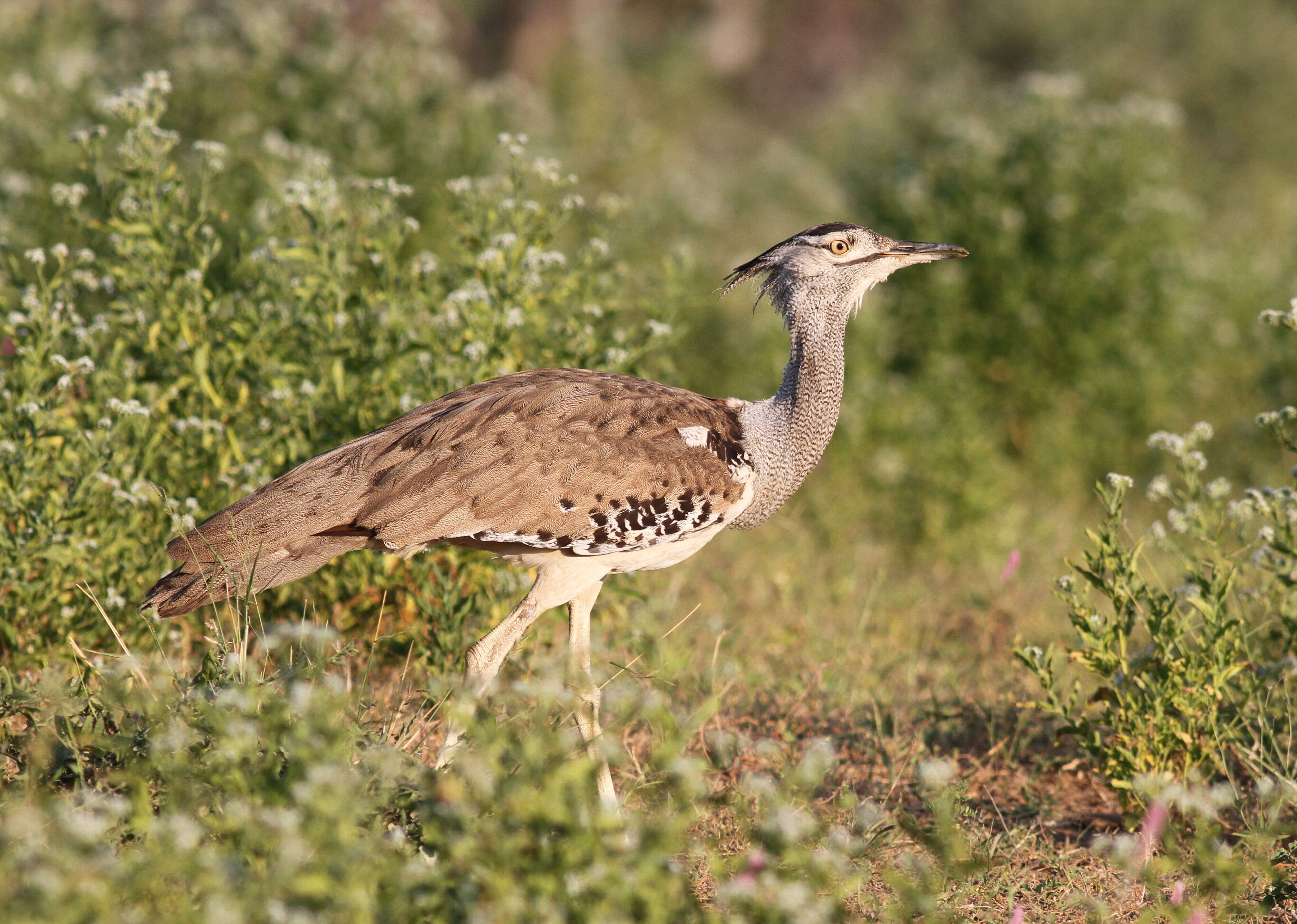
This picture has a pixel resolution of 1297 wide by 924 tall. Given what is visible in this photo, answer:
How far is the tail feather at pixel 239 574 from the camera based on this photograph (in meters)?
2.94

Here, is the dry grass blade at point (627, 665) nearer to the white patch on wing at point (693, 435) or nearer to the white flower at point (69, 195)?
the white patch on wing at point (693, 435)

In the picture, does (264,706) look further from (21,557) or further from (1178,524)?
(1178,524)

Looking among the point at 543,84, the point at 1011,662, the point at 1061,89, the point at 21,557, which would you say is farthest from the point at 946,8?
the point at 21,557

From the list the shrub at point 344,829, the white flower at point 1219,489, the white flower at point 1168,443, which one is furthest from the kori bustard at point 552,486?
the white flower at point 1219,489

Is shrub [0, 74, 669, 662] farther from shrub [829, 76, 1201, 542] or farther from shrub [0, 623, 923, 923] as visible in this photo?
shrub [829, 76, 1201, 542]

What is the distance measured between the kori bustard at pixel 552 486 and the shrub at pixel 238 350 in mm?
386

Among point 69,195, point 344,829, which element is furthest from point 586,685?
point 69,195

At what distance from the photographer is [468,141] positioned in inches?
282

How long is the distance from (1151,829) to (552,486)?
5.12ft

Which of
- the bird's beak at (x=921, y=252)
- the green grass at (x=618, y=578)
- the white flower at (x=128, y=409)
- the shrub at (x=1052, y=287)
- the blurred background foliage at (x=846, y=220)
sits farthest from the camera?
the shrub at (x=1052, y=287)

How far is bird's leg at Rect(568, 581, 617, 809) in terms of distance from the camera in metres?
2.56

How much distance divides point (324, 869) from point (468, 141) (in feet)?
19.1

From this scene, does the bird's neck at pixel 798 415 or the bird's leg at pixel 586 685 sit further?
the bird's neck at pixel 798 415

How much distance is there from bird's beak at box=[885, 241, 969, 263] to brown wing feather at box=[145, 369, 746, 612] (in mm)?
760
